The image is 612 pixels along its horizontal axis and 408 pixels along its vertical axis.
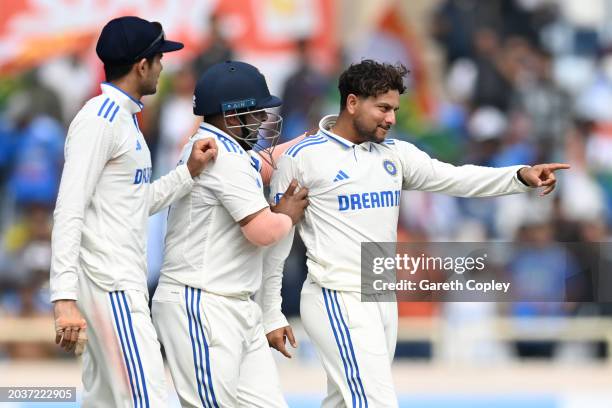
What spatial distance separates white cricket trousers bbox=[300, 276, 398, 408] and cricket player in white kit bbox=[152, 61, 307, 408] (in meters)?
0.26

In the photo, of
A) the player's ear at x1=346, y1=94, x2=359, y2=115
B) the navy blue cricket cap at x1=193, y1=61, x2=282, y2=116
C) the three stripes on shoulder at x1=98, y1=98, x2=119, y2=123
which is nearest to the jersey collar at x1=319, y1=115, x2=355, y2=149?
the player's ear at x1=346, y1=94, x2=359, y2=115

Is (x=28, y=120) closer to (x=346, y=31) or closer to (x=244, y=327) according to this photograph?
(x=346, y=31)

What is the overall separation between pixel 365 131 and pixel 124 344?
4.76 ft

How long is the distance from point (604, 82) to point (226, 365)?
24.3ft

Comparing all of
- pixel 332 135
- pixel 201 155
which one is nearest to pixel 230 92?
pixel 201 155

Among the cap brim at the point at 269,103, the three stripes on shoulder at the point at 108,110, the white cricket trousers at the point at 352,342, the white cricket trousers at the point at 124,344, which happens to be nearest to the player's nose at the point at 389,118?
the cap brim at the point at 269,103

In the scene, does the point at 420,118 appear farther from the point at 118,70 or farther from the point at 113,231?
the point at 113,231

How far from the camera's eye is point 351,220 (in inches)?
235

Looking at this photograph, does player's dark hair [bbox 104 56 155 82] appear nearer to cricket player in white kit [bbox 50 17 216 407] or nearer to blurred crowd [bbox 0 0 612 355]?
cricket player in white kit [bbox 50 17 216 407]

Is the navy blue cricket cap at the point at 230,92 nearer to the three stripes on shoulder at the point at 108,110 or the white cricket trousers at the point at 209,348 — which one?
the three stripes on shoulder at the point at 108,110

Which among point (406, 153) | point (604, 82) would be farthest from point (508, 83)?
point (406, 153)

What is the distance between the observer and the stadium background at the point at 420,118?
1100 centimetres

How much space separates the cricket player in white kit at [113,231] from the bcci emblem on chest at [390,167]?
1084 mm

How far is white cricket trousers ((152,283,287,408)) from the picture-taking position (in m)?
5.67
